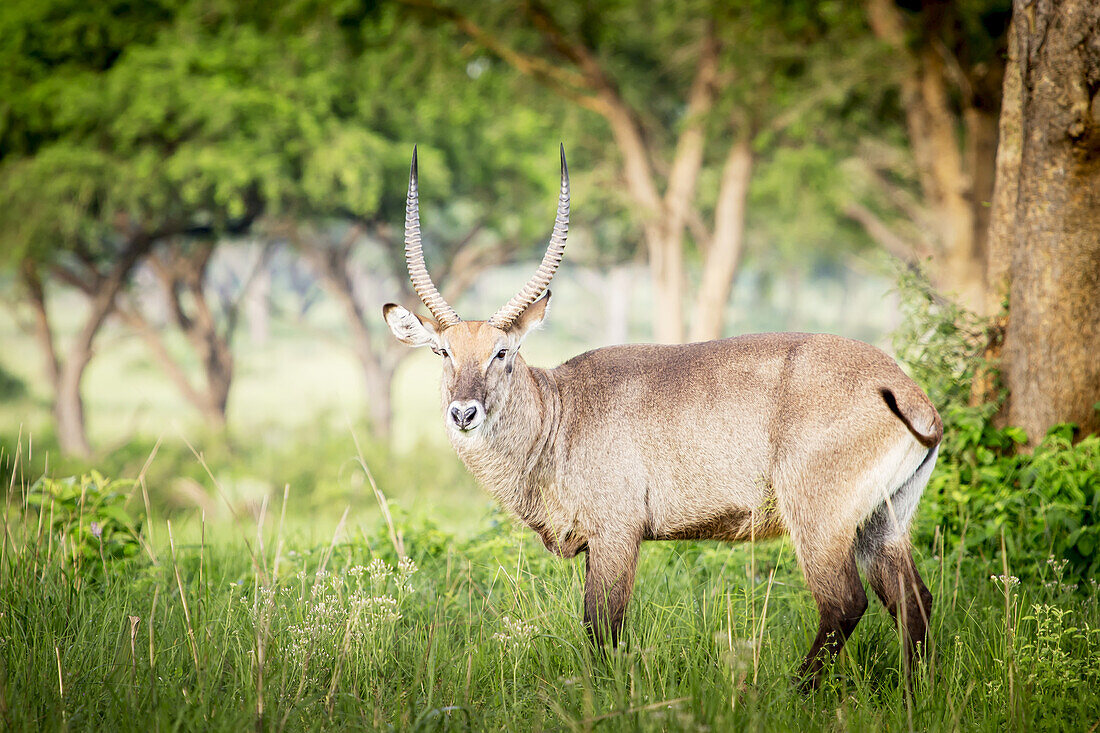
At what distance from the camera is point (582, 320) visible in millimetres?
39719

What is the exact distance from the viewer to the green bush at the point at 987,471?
420cm

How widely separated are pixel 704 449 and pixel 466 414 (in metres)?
0.93

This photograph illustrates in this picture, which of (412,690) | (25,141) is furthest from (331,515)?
(412,690)

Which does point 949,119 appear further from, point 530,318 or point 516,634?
point 516,634

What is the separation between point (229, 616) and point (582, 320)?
36.5m

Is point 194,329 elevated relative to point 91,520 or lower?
elevated

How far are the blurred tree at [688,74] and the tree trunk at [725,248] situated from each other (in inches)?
0.5

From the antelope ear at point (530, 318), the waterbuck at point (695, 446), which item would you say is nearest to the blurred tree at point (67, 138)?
the antelope ear at point (530, 318)

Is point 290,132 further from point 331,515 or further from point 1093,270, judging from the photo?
point 1093,270

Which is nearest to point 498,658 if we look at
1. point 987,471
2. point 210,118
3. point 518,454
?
point 518,454

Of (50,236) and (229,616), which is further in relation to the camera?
(50,236)

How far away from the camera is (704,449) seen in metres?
3.70

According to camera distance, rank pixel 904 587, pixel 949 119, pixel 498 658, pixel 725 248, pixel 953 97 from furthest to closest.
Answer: pixel 725 248 → pixel 953 97 → pixel 949 119 → pixel 904 587 → pixel 498 658

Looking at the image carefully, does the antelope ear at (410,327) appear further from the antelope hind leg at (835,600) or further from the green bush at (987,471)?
the green bush at (987,471)
